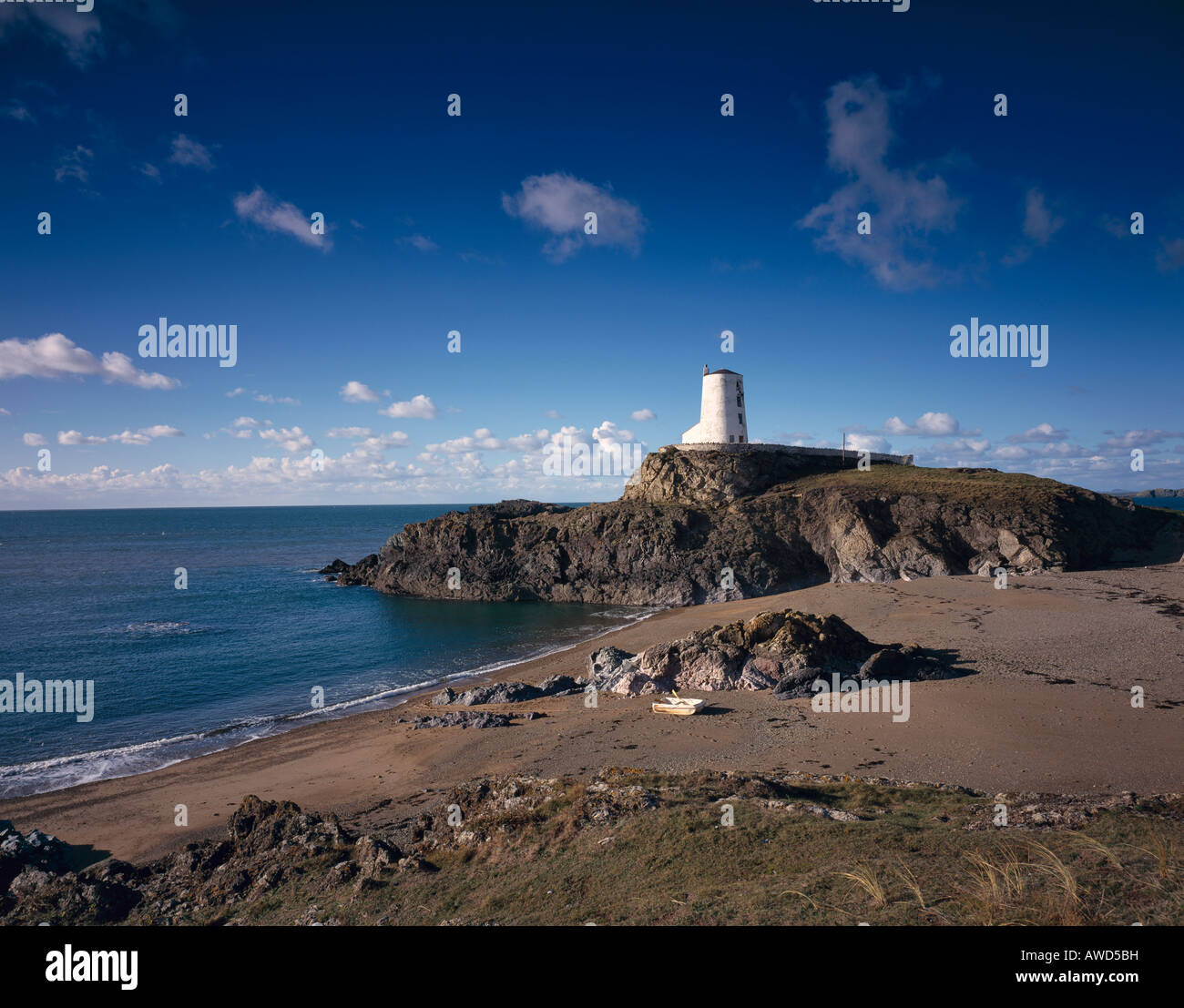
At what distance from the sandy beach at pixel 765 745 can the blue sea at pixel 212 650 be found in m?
3.53

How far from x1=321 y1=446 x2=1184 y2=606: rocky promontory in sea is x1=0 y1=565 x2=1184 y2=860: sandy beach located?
21.4m

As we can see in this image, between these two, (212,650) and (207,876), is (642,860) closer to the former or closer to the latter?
(207,876)

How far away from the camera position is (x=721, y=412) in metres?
76.0

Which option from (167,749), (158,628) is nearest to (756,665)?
(167,749)

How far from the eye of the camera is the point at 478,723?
87.1 ft

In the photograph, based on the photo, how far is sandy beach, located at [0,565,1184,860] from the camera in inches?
729

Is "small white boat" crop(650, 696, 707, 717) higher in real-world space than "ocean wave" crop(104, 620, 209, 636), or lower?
higher

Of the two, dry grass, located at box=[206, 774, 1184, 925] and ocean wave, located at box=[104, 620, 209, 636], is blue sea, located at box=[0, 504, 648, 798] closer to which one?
ocean wave, located at box=[104, 620, 209, 636]

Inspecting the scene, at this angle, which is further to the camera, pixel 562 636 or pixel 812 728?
pixel 562 636

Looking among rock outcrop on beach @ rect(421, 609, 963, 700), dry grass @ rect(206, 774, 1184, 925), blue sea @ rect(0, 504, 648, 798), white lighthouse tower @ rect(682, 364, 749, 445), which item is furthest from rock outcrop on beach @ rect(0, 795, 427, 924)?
white lighthouse tower @ rect(682, 364, 749, 445)

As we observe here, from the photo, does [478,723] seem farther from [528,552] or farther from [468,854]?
[528,552]

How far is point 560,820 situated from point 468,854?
7.13 feet
